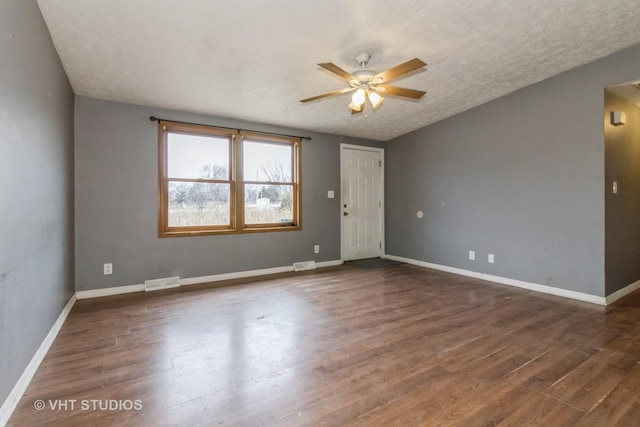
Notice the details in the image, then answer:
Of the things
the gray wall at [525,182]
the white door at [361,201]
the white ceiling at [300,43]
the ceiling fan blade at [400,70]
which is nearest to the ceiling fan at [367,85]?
the ceiling fan blade at [400,70]

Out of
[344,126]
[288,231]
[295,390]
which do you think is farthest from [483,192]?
[295,390]

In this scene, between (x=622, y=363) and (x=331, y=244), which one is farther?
(x=331, y=244)

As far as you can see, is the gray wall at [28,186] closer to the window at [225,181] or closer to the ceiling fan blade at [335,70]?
the window at [225,181]

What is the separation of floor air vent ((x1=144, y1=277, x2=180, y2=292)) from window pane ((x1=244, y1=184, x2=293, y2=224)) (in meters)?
1.27

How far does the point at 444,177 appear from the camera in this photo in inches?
195

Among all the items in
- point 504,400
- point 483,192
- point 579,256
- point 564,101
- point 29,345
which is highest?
point 564,101

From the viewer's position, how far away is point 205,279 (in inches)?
167

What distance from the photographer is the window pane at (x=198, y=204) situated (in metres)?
4.11

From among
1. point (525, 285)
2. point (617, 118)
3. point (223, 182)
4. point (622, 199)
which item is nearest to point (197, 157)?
point (223, 182)

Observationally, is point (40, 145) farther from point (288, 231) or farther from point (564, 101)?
point (564, 101)

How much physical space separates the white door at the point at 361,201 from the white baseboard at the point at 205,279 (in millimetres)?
531

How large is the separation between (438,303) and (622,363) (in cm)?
150

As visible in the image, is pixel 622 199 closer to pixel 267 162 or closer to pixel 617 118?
pixel 617 118

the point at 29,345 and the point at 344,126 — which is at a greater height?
the point at 344,126
